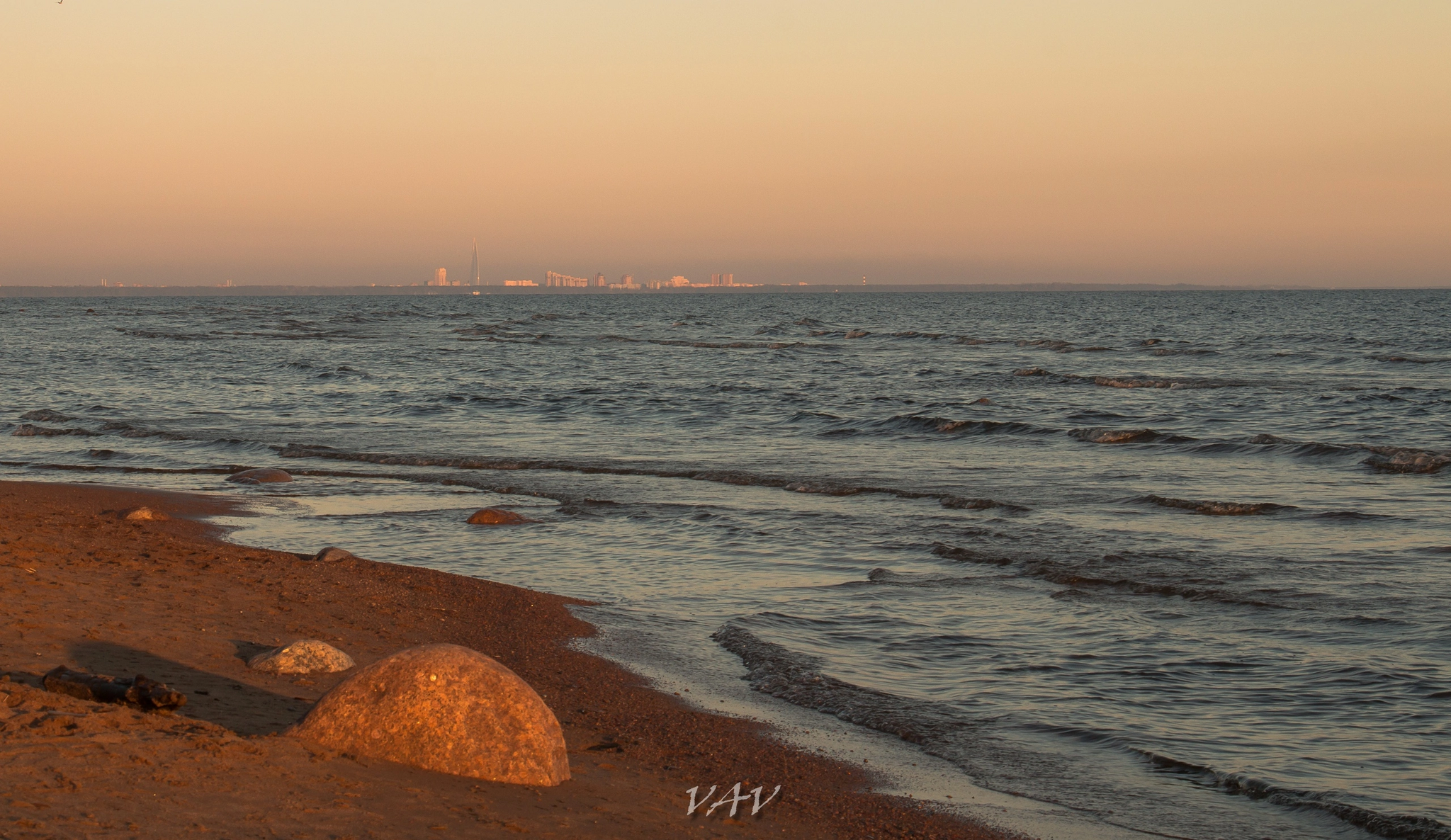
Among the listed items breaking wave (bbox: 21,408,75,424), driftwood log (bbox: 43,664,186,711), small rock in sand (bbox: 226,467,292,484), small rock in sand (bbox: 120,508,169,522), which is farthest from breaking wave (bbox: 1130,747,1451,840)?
breaking wave (bbox: 21,408,75,424)

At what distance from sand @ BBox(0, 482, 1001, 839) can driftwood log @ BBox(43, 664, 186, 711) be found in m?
0.16

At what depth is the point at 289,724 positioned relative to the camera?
6336mm

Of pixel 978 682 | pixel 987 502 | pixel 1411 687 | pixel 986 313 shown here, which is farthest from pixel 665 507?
pixel 986 313

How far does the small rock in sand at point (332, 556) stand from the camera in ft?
38.2

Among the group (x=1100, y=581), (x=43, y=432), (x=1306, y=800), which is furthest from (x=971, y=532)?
(x=43, y=432)

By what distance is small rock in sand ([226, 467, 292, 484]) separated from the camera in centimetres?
1850

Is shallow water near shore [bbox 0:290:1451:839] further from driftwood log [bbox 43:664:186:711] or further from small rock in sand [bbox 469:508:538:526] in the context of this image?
driftwood log [bbox 43:664:186:711]

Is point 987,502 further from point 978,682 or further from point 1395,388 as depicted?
point 1395,388

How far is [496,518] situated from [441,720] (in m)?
9.46

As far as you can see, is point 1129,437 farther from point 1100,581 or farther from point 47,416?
point 47,416

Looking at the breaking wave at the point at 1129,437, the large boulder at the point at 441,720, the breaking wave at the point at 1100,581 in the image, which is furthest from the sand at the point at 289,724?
the breaking wave at the point at 1129,437

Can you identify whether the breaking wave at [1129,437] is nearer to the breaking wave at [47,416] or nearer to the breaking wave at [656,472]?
the breaking wave at [656,472]

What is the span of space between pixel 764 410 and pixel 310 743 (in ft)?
81.1

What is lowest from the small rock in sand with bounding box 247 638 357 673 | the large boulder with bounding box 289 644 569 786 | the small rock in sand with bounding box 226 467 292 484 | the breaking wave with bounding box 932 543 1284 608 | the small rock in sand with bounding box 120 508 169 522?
the small rock in sand with bounding box 226 467 292 484
